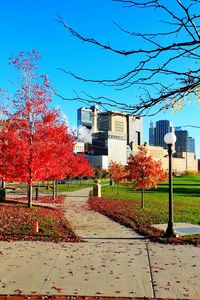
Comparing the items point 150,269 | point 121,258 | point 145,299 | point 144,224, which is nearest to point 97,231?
point 144,224

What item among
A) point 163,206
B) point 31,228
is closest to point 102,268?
point 31,228

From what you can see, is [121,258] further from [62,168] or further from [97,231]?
[62,168]

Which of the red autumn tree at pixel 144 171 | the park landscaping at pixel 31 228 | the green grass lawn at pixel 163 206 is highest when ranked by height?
the red autumn tree at pixel 144 171

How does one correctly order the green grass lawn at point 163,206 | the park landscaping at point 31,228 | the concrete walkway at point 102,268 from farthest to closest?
1. the green grass lawn at point 163,206
2. the park landscaping at point 31,228
3. the concrete walkway at point 102,268

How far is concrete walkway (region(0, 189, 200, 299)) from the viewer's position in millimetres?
6508

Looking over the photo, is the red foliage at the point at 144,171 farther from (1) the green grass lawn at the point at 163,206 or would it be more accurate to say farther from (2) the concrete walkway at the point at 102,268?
(2) the concrete walkway at the point at 102,268

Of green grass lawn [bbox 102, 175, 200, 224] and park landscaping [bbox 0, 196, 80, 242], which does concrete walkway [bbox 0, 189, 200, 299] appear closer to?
park landscaping [bbox 0, 196, 80, 242]

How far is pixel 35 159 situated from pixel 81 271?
11.7 meters

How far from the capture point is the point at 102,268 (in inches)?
309

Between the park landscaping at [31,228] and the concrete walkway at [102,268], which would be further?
the park landscaping at [31,228]

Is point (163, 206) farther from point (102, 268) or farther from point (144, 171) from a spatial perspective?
point (102, 268)

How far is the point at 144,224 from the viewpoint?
47.8 ft

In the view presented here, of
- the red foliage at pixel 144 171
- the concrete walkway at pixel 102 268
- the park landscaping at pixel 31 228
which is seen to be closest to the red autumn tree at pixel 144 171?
the red foliage at pixel 144 171

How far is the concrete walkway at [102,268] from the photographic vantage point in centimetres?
651
